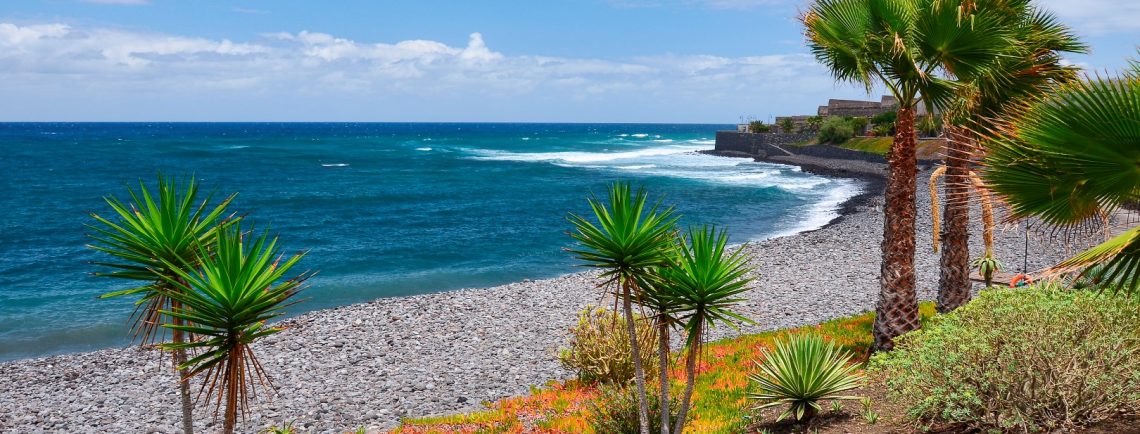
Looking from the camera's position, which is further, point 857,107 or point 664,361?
point 857,107

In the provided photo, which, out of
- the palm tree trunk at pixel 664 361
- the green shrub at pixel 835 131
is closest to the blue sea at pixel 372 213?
the palm tree trunk at pixel 664 361

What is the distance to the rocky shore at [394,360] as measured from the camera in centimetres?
→ 1434

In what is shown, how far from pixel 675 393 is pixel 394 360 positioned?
8270 millimetres

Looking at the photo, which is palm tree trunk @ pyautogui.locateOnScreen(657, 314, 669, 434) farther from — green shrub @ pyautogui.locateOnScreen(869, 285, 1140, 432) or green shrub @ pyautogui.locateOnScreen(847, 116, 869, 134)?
green shrub @ pyautogui.locateOnScreen(847, 116, 869, 134)

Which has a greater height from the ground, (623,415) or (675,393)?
(623,415)

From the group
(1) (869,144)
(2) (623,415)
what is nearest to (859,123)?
(1) (869,144)

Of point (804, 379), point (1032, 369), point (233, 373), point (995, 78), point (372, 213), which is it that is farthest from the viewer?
point (372, 213)

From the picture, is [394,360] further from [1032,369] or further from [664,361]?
[1032,369]

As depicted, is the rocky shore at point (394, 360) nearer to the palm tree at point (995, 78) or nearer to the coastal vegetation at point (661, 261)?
the palm tree at point (995, 78)

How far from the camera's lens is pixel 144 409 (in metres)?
14.9

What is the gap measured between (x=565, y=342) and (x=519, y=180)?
5681 centimetres

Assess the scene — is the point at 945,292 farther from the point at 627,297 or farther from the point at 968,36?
the point at 627,297

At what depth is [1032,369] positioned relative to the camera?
7.05 metres

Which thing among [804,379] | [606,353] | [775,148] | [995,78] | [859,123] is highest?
[995,78]
